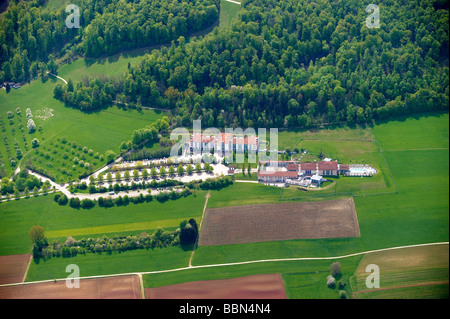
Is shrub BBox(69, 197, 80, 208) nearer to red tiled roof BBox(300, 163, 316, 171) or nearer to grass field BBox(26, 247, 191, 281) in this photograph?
grass field BBox(26, 247, 191, 281)

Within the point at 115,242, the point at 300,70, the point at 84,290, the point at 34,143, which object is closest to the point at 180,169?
the point at 115,242

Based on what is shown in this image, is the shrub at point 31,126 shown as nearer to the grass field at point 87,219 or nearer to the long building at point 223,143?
the grass field at point 87,219

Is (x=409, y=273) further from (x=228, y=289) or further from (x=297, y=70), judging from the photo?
(x=297, y=70)

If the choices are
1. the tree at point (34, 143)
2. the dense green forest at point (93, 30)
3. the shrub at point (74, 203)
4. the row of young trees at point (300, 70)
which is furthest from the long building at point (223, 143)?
the dense green forest at point (93, 30)

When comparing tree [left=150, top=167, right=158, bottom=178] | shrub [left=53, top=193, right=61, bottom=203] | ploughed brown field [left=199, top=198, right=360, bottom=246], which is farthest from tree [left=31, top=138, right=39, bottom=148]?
ploughed brown field [left=199, top=198, right=360, bottom=246]

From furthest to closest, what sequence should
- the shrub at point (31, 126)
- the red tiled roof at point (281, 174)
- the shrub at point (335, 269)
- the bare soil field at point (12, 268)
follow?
the shrub at point (31, 126) → the red tiled roof at point (281, 174) → the bare soil field at point (12, 268) → the shrub at point (335, 269)

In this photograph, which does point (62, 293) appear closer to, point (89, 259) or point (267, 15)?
point (89, 259)

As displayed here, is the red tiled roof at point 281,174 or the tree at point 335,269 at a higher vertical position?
the red tiled roof at point 281,174
